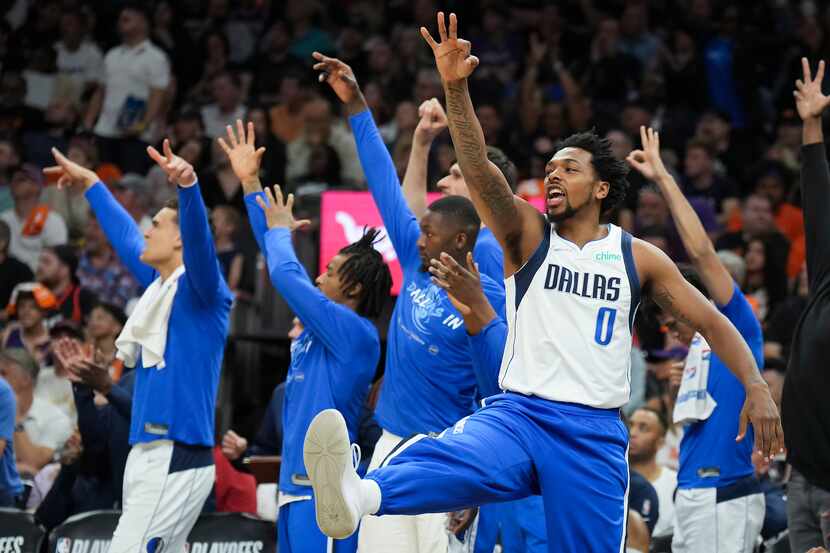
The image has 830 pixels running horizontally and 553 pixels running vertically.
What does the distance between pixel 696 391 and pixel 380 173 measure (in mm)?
1866

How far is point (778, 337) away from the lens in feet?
33.7

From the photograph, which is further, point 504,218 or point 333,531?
point 504,218

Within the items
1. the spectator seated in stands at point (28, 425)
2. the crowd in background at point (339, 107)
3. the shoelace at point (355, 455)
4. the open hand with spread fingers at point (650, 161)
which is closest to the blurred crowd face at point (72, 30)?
the crowd in background at point (339, 107)

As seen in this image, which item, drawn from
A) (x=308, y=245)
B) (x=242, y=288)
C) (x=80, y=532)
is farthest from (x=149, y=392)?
(x=242, y=288)

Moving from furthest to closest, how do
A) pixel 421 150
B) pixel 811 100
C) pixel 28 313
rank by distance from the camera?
pixel 28 313, pixel 421 150, pixel 811 100

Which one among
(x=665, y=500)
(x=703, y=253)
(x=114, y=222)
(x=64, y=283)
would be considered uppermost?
(x=114, y=222)

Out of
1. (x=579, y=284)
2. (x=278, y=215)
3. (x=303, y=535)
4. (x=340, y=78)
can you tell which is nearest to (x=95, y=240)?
(x=278, y=215)

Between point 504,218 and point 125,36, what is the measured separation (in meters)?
9.80

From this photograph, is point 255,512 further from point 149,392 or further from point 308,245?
point 308,245

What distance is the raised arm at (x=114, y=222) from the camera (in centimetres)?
741

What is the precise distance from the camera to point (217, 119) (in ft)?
46.4

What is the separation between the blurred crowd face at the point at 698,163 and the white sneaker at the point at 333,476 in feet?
28.5

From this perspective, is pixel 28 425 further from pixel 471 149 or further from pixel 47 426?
pixel 471 149

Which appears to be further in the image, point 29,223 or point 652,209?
point 29,223
